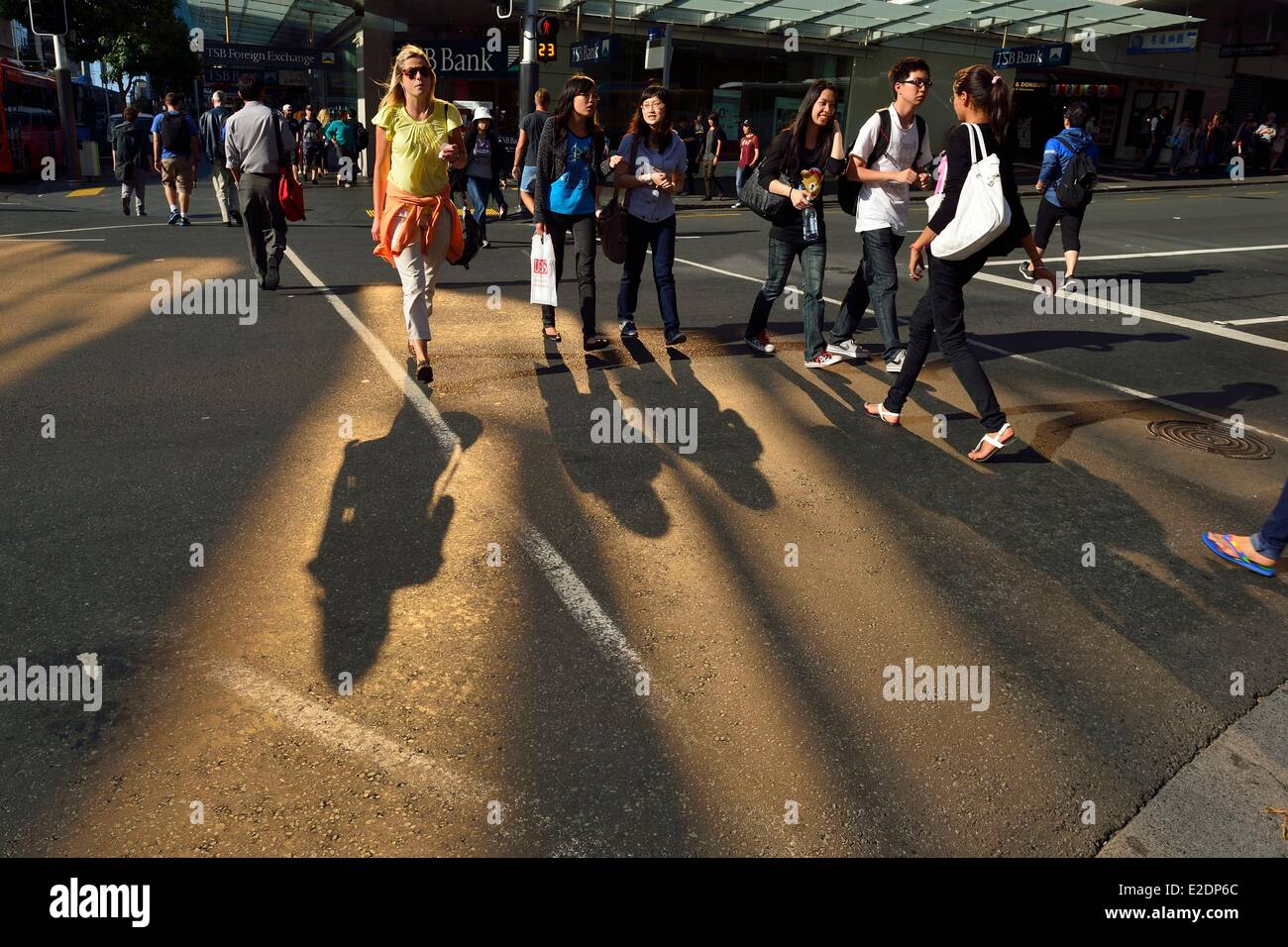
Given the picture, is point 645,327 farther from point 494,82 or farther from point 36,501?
point 494,82

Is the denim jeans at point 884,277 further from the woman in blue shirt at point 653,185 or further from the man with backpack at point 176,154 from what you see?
the man with backpack at point 176,154

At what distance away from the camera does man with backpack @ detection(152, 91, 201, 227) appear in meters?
14.4

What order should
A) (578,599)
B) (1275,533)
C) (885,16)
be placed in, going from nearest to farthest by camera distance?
(578,599) → (1275,533) → (885,16)

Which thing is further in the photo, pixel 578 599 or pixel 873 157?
pixel 873 157

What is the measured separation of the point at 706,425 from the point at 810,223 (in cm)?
187

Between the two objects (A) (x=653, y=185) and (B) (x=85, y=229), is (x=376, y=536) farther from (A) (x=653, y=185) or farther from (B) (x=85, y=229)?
(B) (x=85, y=229)

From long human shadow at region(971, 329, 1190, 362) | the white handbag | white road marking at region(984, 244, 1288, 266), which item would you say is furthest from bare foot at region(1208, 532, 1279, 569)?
white road marking at region(984, 244, 1288, 266)

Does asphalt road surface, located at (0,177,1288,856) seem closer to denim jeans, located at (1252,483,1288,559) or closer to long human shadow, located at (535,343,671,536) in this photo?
long human shadow, located at (535,343,671,536)

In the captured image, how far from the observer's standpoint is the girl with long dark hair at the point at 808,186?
6480 mm

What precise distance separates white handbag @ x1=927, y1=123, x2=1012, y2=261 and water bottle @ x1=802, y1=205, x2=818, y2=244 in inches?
66.6

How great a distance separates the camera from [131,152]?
594 inches

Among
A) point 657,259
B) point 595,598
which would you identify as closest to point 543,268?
point 657,259

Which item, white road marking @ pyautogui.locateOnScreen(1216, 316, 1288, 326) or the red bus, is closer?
white road marking @ pyautogui.locateOnScreen(1216, 316, 1288, 326)

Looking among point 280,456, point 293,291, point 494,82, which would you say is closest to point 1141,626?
point 280,456
